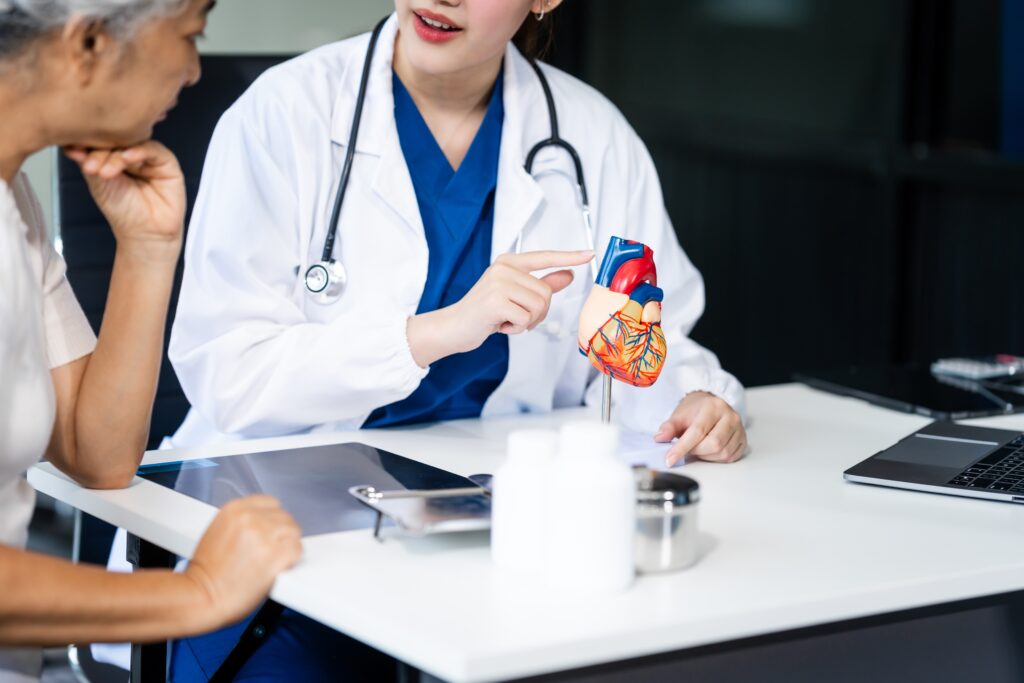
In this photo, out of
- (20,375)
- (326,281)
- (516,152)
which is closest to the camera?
(20,375)

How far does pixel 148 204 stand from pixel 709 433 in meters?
0.65

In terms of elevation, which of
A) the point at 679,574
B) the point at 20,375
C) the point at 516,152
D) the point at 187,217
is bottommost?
the point at 679,574

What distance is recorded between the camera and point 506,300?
1403 mm

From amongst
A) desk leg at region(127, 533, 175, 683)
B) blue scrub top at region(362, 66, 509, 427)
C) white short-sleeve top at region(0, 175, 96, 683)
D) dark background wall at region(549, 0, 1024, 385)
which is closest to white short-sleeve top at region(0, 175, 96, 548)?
white short-sleeve top at region(0, 175, 96, 683)

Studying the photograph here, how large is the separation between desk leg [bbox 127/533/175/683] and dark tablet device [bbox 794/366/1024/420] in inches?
39.3

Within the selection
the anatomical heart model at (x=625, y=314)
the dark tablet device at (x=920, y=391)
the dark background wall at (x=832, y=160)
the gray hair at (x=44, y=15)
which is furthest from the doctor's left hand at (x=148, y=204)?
the dark background wall at (x=832, y=160)

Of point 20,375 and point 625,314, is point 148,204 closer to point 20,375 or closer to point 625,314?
point 20,375

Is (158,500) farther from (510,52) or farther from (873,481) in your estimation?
(510,52)

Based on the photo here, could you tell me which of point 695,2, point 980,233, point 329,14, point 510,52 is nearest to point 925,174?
point 980,233

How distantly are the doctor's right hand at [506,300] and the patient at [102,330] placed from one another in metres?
0.32

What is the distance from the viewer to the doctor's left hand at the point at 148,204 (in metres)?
1.26

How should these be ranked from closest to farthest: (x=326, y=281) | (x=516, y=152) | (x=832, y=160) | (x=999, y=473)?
(x=999, y=473)
(x=326, y=281)
(x=516, y=152)
(x=832, y=160)

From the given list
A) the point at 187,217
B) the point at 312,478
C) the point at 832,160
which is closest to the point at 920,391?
the point at 312,478

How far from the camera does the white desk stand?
36.6 inches
